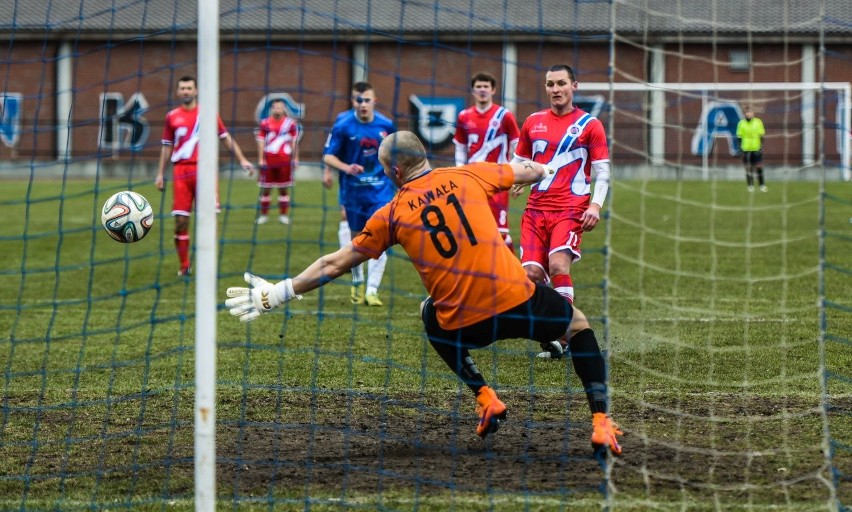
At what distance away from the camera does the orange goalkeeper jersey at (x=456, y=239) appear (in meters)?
5.70

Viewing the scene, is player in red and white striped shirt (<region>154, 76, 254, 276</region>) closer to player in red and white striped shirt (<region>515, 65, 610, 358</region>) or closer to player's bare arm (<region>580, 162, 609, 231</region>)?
player in red and white striped shirt (<region>515, 65, 610, 358</region>)

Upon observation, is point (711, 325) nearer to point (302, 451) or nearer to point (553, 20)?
point (302, 451)

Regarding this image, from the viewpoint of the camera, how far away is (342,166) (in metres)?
10.9

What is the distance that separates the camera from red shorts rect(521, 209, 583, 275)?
27.0 ft

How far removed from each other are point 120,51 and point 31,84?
149 inches

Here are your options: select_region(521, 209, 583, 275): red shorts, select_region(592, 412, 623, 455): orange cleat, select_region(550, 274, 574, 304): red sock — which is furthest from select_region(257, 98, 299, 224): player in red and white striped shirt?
select_region(592, 412, 623, 455): orange cleat

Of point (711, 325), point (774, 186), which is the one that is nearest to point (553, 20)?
point (774, 186)

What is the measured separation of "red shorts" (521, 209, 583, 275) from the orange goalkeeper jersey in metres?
2.43

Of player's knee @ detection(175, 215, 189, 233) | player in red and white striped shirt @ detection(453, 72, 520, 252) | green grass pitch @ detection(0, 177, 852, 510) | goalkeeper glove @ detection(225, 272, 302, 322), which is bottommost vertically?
green grass pitch @ detection(0, 177, 852, 510)

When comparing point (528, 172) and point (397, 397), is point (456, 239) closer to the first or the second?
point (528, 172)

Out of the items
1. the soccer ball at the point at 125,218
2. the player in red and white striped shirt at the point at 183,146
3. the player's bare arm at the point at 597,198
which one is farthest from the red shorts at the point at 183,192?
the player's bare arm at the point at 597,198

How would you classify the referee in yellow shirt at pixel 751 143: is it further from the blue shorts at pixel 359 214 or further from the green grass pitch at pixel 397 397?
the blue shorts at pixel 359 214

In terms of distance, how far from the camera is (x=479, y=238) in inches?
225

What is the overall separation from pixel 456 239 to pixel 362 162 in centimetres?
582
